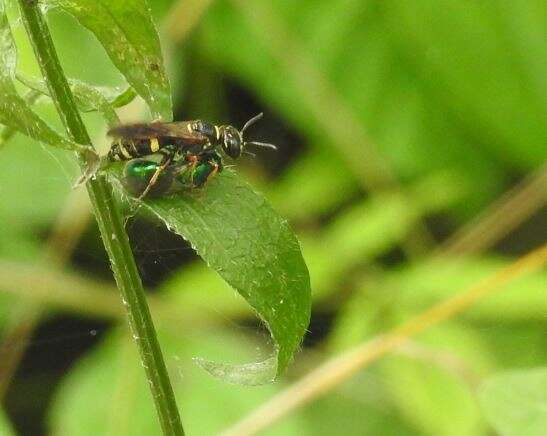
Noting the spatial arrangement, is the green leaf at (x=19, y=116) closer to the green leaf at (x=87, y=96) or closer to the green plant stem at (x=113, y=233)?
the green plant stem at (x=113, y=233)

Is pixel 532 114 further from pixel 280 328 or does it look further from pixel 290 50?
pixel 280 328

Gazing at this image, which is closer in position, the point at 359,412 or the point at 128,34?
the point at 128,34

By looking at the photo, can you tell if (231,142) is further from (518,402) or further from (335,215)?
(335,215)

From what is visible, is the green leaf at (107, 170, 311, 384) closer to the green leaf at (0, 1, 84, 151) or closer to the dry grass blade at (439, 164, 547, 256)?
the green leaf at (0, 1, 84, 151)

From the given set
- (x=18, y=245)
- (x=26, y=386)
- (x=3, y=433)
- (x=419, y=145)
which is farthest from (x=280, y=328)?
(x=419, y=145)

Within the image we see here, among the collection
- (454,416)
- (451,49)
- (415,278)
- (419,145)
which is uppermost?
(451,49)

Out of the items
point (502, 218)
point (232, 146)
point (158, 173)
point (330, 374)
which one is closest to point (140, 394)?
point (330, 374)

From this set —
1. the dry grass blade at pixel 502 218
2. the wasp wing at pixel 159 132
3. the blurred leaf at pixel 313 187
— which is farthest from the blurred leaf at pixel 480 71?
the wasp wing at pixel 159 132

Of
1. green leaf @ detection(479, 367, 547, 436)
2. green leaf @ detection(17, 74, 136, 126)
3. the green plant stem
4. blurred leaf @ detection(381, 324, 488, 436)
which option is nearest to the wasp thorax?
green leaf @ detection(17, 74, 136, 126)
